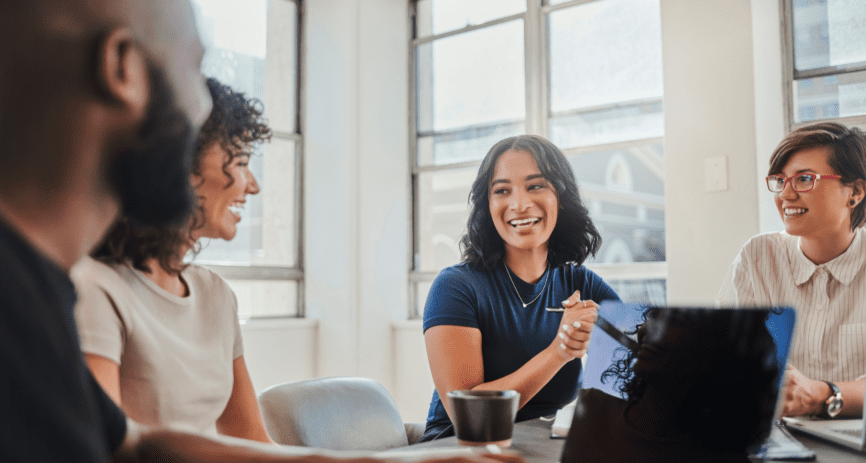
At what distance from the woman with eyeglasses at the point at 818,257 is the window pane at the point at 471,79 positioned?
81.6 inches

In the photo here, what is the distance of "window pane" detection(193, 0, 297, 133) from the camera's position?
12.1 ft

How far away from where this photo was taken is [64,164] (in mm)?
314

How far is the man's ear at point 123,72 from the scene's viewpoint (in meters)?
0.32

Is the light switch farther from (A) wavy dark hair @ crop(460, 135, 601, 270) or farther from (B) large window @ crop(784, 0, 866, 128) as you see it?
(A) wavy dark hair @ crop(460, 135, 601, 270)

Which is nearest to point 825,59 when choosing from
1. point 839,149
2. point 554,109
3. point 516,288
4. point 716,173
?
point 716,173

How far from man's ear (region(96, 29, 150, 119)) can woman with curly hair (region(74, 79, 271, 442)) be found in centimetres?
60

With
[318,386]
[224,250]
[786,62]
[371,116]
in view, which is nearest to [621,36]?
[786,62]

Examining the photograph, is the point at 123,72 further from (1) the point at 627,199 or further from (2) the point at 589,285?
(1) the point at 627,199

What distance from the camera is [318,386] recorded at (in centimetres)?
139

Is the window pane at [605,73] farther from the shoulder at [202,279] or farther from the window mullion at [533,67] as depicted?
the shoulder at [202,279]

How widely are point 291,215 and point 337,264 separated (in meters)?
0.45

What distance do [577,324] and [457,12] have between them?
3189 millimetres

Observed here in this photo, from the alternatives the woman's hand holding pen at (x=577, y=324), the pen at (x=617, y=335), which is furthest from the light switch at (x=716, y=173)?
the pen at (x=617, y=335)

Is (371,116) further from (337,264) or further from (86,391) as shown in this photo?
(86,391)
